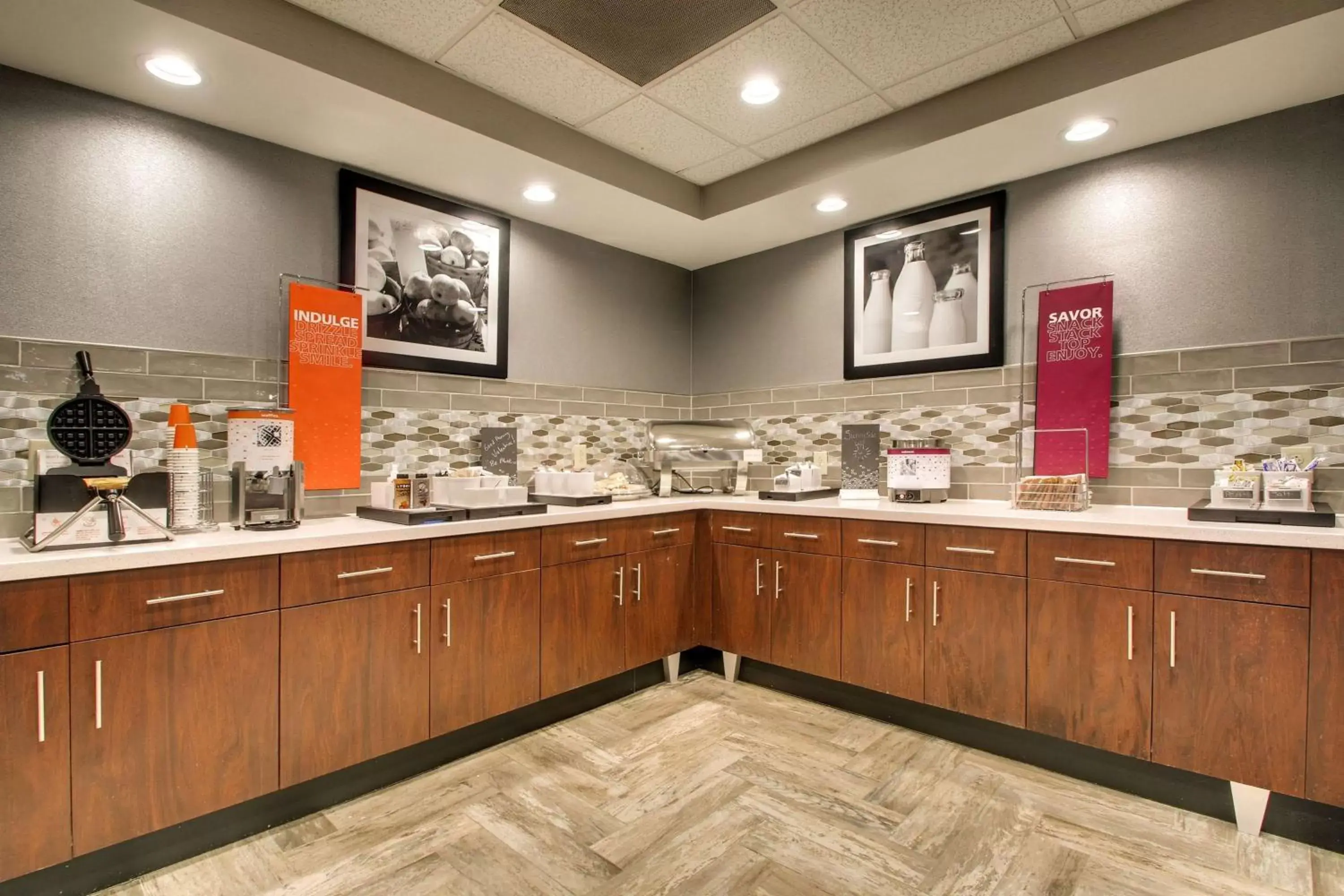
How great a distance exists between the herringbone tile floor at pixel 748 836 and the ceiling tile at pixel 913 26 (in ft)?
8.88

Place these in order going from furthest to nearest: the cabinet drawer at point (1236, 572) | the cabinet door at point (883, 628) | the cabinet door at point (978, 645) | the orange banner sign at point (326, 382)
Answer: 1. the cabinet door at point (883, 628)
2. the orange banner sign at point (326, 382)
3. the cabinet door at point (978, 645)
4. the cabinet drawer at point (1236, 572)

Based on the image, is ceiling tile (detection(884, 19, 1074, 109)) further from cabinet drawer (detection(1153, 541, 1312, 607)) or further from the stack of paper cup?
the stack of paper cup

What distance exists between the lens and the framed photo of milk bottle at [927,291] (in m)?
3.14

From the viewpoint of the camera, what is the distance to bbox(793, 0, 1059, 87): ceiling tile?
2104 mm

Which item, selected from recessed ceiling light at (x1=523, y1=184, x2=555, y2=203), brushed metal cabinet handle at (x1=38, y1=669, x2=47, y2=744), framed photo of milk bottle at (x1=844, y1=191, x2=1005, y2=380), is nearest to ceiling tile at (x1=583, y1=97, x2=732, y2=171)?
recessed ceiling light at (x1=523, y1=184, x2=555, y2=203)

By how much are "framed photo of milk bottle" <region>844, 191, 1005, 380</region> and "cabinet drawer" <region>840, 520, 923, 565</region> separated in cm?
99

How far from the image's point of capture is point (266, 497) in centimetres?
230

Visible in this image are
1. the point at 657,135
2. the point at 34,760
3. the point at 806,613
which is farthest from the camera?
the point at 806,613

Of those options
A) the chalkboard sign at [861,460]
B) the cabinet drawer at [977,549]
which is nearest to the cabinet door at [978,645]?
the cabinet drawer at [977,549]

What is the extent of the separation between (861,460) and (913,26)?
1.93 meters

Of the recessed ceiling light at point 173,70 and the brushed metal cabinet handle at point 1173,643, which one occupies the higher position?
the recessed ceiling light at point 173,70

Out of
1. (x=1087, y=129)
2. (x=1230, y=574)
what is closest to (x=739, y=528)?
(x=1230, y=574)

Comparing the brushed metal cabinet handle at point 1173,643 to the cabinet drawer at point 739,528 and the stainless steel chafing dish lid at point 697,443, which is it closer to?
the cabinet drawer at point 739,528

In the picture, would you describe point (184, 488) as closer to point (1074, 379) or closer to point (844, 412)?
point (844, 412)
